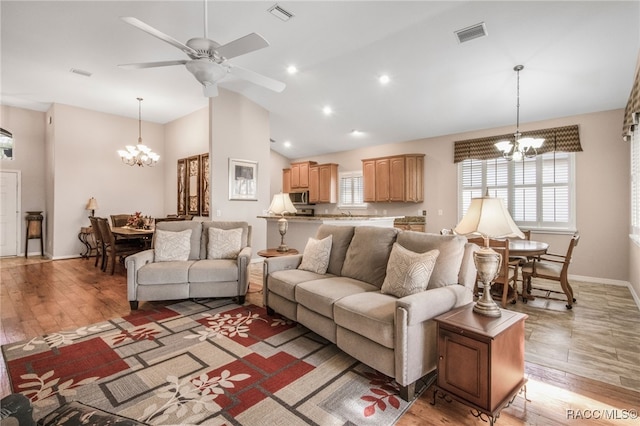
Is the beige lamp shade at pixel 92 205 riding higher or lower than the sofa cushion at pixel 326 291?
higher

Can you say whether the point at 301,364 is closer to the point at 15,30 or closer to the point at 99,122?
the point at 15,30

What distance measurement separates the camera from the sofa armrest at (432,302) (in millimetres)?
1914

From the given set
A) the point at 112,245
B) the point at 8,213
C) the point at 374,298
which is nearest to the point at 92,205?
the point at 8,213

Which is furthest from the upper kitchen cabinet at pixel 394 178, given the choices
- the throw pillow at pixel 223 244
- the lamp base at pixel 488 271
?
the lamp base at pixel 488 271

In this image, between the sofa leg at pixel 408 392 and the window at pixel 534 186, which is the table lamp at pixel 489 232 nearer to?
the sofa leg at pixel 408 392

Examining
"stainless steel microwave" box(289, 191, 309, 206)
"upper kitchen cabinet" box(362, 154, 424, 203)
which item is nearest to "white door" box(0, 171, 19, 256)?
"stainless steel microwave" box(289, 191, 309, 206)

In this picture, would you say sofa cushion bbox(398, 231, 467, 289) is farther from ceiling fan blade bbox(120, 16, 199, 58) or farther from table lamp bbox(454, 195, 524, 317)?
ceiling fan blade bbox(120, 16, 199, 58)

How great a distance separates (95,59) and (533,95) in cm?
682

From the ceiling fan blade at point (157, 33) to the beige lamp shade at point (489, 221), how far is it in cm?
258

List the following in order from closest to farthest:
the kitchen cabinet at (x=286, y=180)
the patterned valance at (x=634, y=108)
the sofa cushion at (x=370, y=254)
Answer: the sofa cushion at (x=370, y=254) < the patterned valance at (x=634, y=108) < the kitchen cabinet at (x=286, y=180)

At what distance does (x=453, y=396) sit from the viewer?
1825mm

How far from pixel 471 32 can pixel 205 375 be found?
447cm

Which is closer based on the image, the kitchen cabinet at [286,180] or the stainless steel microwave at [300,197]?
the stainless steel microwave at [300,197]

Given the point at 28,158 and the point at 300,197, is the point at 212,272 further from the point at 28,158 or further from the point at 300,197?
the point at 28,158
